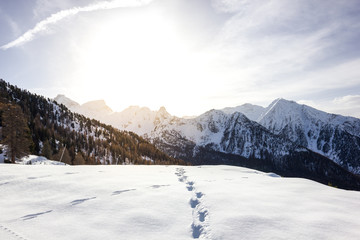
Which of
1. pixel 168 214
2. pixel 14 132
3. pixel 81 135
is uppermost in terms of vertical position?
pixel 81 135

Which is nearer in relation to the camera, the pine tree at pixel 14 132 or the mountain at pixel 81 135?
the pine tree at pixel 14 132

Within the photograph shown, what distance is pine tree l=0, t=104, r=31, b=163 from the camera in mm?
36469

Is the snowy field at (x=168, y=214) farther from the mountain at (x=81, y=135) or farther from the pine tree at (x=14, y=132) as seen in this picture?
the mountain at (x=81, y=135)

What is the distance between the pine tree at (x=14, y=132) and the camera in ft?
120

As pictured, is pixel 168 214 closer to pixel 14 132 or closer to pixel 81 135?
pixel 14 132

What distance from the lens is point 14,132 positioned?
37.2 meters

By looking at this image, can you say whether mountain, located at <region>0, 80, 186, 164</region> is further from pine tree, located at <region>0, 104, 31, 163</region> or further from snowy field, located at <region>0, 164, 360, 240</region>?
snowy field, located at <region>0, 164, 360, 240</region>

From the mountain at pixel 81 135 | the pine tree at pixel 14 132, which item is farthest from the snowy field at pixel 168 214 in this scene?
the mountain at pixel 81 135

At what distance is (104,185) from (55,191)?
99.3 inches

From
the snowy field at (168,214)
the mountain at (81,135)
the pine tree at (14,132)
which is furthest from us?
the mountain at (81,135)

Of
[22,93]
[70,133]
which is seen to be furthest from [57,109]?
[70,133]

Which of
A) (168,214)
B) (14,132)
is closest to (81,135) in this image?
(14,132)

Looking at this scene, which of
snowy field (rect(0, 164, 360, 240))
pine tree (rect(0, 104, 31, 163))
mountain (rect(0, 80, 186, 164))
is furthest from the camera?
mountain (rect(0, 80, 186, 164))

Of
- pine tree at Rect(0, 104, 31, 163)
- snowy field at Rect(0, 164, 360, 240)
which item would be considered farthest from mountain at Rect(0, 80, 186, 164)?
snowy field at Rect(0, 164, 360, 240)
